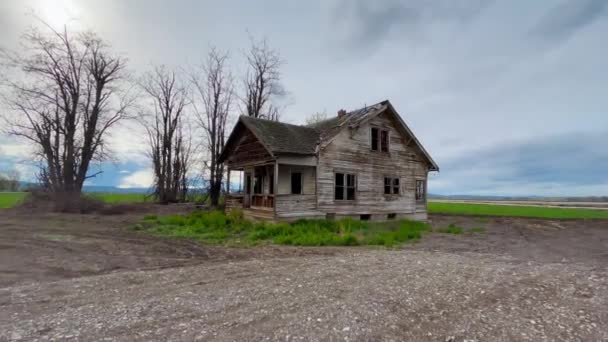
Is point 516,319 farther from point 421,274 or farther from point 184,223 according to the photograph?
point 184,223

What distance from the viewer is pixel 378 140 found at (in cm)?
1911

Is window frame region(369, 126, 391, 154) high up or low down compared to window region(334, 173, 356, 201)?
up

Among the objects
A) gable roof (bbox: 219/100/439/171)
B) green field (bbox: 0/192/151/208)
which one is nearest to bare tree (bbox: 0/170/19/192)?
green field (bbox: 0/192/151/208)

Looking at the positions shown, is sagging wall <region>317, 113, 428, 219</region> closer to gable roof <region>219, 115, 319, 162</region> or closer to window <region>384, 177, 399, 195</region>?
window <region>384, 177, 399, 195</region>

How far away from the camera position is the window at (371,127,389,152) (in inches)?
749

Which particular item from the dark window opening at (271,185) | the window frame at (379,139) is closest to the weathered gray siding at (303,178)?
the dark window opening at (271,185)

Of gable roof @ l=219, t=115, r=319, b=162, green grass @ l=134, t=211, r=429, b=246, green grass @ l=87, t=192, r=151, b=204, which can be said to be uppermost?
gable roof @ l=219, t=115, r=319, b=162

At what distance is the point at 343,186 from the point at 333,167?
133 centimetres

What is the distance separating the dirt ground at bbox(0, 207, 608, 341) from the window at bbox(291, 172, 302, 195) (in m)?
7.69

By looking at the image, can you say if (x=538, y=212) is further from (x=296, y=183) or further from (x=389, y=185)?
(x=296, y=183)

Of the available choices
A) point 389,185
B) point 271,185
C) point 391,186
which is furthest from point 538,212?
point 271,185

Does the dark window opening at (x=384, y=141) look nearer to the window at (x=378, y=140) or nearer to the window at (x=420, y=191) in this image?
the window at (x=378, y=140)

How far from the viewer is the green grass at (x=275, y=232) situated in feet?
37.4

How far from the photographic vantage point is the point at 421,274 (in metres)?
6.67
